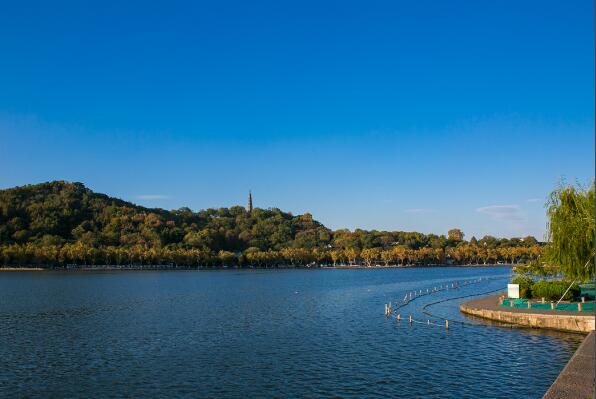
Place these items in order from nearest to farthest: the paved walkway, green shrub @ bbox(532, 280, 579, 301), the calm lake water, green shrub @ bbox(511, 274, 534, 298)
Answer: the calm lake water → the paved walkway → green shrub @ bbox(532, 280, 579, 301) → green shrub @ bbox(511, 274, 534, 298)

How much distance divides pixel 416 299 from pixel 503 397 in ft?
162

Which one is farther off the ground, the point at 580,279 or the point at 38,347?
the point at 580,279

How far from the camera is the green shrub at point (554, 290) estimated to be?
5001 cm

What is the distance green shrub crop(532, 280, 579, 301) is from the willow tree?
6348mm

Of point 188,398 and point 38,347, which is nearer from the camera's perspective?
point 188,398

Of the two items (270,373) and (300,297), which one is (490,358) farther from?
(300,297)

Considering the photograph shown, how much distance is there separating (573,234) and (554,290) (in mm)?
11187

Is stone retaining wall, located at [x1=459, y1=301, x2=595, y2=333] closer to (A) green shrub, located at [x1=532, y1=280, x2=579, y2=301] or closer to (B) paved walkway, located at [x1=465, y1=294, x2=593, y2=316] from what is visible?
(B) paved walkway, located at [x1=465, y1=294, x2=593, y2=316]

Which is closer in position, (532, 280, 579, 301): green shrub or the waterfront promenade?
the waterfront promenade

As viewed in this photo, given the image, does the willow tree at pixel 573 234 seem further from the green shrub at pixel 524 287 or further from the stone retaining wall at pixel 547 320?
the green shrub at pixel 524 287

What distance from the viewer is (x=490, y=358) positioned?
31.9 metres

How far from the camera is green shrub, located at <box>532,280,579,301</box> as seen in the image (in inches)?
1969

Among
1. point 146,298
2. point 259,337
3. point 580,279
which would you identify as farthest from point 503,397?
point 146,298

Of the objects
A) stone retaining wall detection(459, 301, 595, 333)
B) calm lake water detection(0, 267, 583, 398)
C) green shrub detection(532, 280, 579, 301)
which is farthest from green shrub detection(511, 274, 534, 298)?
stone retaining wall detection(459, 301, 595, 333)
